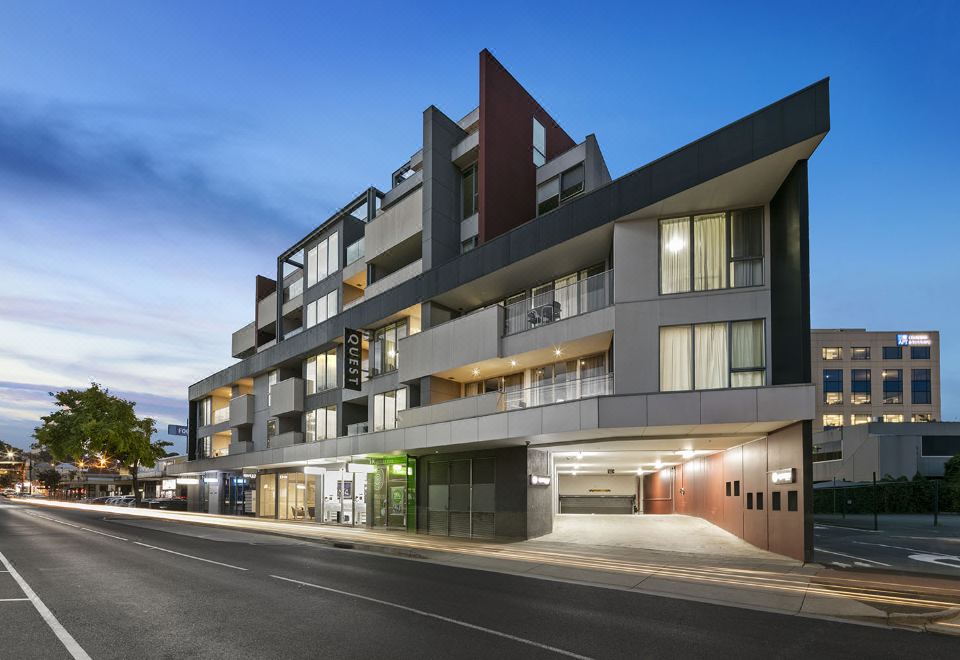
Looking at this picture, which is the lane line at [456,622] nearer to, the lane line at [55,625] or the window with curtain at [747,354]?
the lane line at [55,625]

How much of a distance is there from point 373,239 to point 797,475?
2637 centimetres

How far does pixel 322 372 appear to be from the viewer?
41062 millimetres

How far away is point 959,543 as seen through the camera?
23969 millimetres

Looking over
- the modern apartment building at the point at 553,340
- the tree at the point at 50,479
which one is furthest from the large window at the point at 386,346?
the tree at the point at 50,479

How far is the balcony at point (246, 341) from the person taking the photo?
2243 inches

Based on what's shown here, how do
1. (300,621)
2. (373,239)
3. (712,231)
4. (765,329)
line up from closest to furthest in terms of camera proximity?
(300,621), (765,329), (712,231), (373,239)

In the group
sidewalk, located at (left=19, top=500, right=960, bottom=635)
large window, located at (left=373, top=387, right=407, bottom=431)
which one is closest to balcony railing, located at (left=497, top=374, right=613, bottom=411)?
sidewalk, located at (left=19, top=500, right=960, bottom=635)

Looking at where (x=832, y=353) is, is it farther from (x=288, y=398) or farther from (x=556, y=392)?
(x=556, y=392)

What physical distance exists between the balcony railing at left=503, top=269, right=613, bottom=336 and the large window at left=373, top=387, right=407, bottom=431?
8858 mm

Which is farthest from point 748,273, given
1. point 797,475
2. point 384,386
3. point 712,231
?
point 384,386

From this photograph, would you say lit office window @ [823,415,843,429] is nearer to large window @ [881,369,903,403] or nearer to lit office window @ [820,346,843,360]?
large window @ [881,369,903,403]

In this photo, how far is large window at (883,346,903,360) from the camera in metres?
89.7

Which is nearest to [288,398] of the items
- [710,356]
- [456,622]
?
[710,356]

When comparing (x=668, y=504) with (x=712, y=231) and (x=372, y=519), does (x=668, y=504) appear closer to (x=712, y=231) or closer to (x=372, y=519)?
(x=372, y=519)
